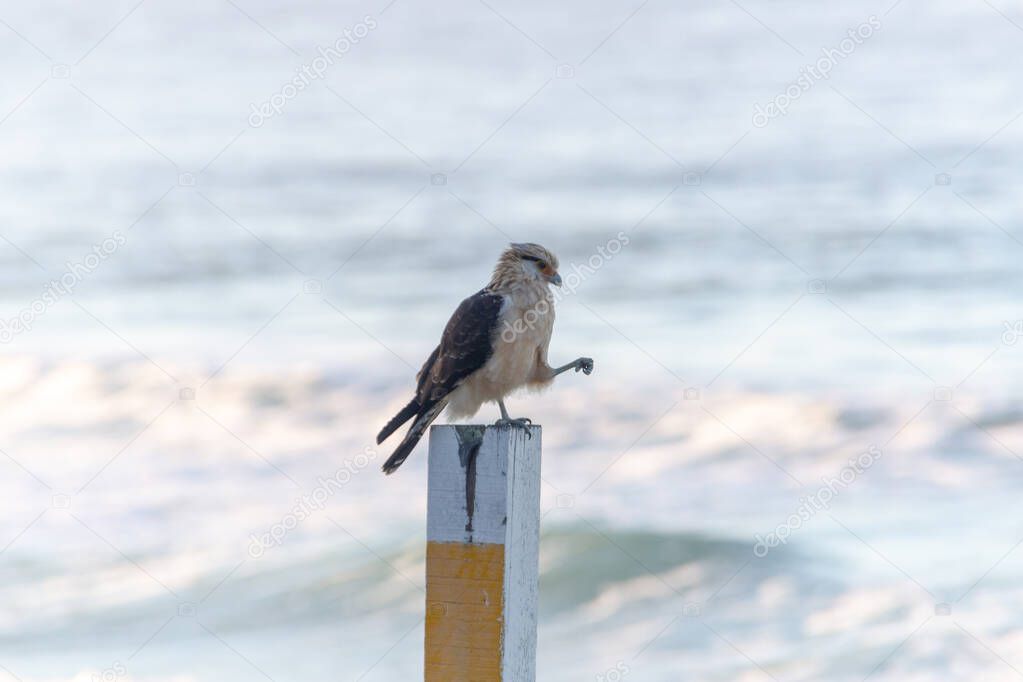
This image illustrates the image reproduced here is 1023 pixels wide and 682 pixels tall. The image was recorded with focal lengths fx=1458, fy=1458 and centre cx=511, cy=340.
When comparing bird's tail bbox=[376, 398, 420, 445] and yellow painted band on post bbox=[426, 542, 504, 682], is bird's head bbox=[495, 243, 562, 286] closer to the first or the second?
bird's tail bbox=[376, 398, 420, 445]

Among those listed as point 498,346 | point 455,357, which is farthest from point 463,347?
point 498,346

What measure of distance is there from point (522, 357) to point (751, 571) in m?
8.08

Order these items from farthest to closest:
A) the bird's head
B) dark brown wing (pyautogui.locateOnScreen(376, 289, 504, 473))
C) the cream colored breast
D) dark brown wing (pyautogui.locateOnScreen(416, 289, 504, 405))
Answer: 1. the bird's head
2. the cream colored breast
3. dark brown wing (pyautogui.locateOnScreen(416, 289, 504, 405))
4. dark brown wing (pyautogui.locateOnScreen(376, 289, 504, 473))

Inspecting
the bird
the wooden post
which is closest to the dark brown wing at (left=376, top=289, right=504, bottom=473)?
the bird

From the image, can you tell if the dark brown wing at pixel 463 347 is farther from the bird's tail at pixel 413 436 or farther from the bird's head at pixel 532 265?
the bird's head at pixel 532 265

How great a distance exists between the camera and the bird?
632 cm

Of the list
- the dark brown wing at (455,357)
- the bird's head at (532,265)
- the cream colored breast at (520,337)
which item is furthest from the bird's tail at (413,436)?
the bird's head at (532,265)

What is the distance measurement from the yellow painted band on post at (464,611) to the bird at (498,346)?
1.47m

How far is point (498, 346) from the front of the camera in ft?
21.4

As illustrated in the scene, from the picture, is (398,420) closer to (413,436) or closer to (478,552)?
(413,436)

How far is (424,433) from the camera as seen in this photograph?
6.11 meters

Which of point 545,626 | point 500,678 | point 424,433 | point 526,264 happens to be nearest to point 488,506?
point 500,678

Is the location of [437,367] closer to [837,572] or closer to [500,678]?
[500,678]

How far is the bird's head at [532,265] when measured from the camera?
6938 millimetres
